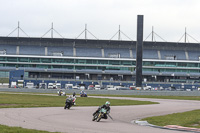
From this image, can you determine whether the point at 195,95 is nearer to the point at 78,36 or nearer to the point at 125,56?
the point at 125,56

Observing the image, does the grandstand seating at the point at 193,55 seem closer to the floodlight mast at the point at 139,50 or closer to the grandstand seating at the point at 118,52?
the grandstand seating at the point at 118,52

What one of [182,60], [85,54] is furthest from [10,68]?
[182,60]

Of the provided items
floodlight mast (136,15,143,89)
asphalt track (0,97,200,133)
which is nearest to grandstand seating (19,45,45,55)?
floodlight mast (136,15,143,89)

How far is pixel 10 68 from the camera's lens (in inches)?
5049

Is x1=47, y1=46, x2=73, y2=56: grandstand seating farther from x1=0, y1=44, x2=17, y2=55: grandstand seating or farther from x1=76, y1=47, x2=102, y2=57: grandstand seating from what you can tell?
x1=0, y1=44, x2=17, y2=55: grandstand seating

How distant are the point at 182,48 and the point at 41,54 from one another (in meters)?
50.4

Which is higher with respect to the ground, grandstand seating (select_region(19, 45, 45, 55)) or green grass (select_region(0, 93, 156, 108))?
grandstand seating (select_region(19, 45, 45, 55))

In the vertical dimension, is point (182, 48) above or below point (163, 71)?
above

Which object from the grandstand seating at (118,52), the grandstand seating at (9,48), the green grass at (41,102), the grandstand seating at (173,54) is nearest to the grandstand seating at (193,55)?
the grandstand seating at (173,54)

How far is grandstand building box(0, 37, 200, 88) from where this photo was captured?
5143 inches

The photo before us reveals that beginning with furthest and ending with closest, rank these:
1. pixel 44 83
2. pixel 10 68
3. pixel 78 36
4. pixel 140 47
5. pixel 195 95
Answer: pixel 78 36 < pixel 10 68 < pixel 44 83 < pixel 140 47 < pixel 195 95

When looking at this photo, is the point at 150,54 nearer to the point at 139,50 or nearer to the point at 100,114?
the point at 139,50

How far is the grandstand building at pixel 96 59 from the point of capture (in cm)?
13062

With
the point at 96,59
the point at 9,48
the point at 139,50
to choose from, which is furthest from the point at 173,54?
the point at 9,48
